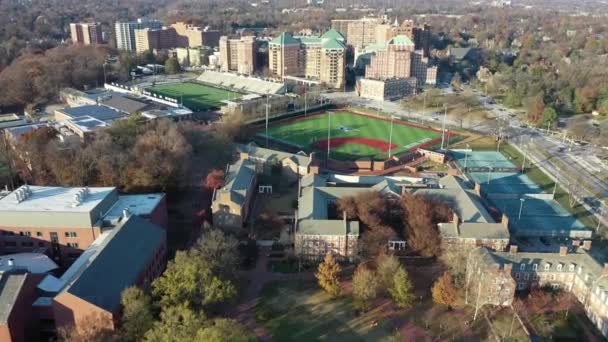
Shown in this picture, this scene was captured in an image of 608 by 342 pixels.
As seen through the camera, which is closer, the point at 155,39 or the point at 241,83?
the point at 241,83

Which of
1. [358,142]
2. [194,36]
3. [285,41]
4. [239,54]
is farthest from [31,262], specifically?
[194,36]

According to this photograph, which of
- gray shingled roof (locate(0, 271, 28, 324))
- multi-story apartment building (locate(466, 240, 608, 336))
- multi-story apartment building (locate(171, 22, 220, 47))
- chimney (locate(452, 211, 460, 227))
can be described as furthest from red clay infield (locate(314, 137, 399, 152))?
multi-story apartment building (locate(171, 22, 220, 47))

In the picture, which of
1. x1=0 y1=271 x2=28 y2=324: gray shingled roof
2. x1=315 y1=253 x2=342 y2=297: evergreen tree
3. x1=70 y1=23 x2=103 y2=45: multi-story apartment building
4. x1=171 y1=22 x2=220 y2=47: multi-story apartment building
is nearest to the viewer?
x1=0 y1=271 x2=28 y2=324: gray shingled roof

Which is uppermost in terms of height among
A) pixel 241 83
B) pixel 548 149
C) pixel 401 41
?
pixel 401 41

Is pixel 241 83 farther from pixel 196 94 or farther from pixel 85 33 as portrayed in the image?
pixel 85 33

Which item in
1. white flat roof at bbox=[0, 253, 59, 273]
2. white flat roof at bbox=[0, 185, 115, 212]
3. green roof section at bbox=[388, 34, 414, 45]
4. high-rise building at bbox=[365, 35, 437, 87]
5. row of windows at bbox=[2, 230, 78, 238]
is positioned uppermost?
green roof section at bbox=[388, 34, 414, 45]

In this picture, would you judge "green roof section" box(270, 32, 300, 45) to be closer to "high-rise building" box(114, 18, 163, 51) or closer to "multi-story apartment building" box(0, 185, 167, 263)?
"high-rise building" box(114, 18, 163, 51)

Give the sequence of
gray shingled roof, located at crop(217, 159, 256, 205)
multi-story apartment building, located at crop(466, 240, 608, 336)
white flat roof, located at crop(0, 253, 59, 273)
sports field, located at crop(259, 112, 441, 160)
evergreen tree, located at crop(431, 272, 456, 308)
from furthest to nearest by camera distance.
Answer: sports field, located at crop(259, 112, 441, 160) < gray shingled roof, located at crop(217, 159, 256, 205) < white flat roof, located at crop(0, 253, 59, 273) < evergreen tree, located at crop(431, 272, 456, 308) < multi-story apartment building, located at crop(466, 240, 608, 336)
